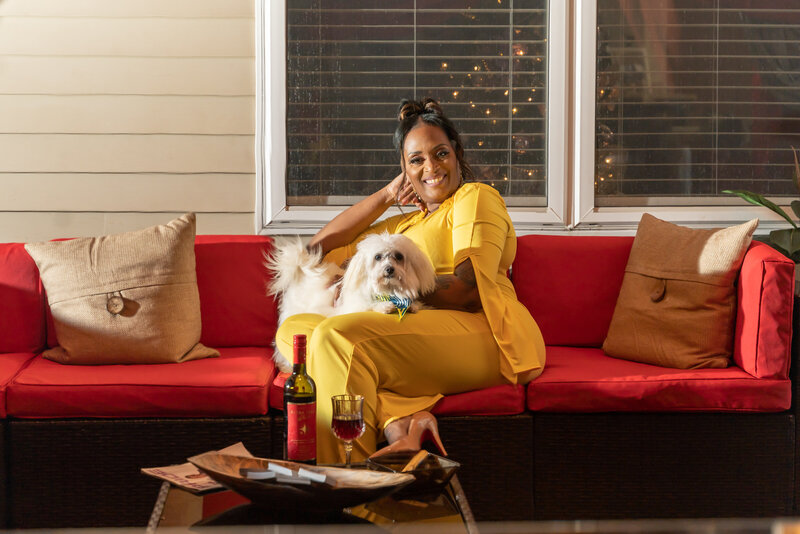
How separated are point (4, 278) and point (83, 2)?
3.93 feet

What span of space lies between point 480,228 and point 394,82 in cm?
106

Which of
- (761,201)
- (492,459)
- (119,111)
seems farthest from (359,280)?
(761,201)

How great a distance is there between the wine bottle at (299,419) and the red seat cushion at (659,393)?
0.90 metres

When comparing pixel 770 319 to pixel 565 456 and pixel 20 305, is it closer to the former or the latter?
pixel 565 456

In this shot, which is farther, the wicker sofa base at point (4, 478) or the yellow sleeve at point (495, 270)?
the yellow sleeve at point (495, 270)

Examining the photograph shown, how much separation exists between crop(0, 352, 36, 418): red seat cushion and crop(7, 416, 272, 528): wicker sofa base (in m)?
0.07

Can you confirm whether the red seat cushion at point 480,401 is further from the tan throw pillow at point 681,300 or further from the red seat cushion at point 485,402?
the tan throw pillow at point 681,300

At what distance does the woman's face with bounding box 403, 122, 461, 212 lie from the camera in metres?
2.89

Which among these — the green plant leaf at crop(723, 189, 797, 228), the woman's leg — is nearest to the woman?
the woman's leg

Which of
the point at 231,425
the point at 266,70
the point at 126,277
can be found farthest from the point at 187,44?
the point at 231,425

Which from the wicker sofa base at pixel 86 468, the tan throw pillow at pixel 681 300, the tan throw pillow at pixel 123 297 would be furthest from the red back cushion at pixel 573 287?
the wicker sofa base at pixel 86 468

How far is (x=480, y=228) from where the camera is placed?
8.75 feet

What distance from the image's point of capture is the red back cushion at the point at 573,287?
117 inches

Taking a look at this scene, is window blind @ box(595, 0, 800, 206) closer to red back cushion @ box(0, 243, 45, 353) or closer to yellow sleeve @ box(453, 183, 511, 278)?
yellow sleeve @ box(453, 183, 511, 278)
